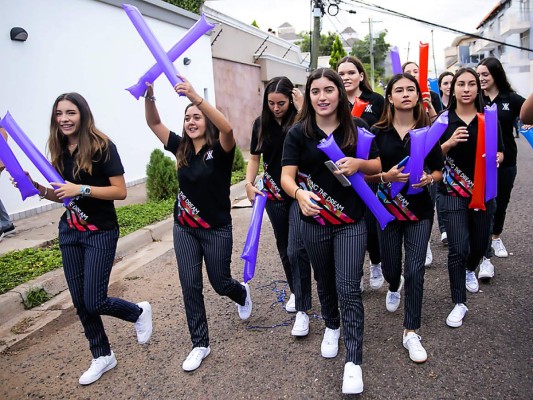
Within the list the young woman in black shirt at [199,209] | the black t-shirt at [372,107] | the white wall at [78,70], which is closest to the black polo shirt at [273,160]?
the young woman in black shirt at [199,209]

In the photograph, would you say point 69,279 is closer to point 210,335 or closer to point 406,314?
point 210,335

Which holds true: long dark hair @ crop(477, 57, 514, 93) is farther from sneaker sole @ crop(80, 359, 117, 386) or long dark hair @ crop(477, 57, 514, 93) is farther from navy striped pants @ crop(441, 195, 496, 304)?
sneaker sole @ crop(80, 359, 117, 386)

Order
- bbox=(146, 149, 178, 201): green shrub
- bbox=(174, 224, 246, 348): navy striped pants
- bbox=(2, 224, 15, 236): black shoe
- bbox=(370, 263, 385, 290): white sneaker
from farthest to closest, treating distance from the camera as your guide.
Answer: bbox=(146, 149, 178, 201): green shrub < bbox=(2, 224, 15, 236): black shoe < bbox=(370, 263, 385, 290): white sneaker < bbox=(174, 224, 246, 348): navy striped pants

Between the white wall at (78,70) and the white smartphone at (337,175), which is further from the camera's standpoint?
the white wall at (78,70)

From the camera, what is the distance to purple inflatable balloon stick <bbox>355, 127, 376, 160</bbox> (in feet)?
9.43

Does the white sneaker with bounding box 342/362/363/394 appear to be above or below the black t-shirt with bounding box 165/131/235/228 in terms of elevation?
below

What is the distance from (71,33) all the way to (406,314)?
866 centimetres

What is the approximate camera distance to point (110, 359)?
339 cm

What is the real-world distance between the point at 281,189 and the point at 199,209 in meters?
0.75

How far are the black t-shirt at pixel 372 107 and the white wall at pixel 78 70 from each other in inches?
241

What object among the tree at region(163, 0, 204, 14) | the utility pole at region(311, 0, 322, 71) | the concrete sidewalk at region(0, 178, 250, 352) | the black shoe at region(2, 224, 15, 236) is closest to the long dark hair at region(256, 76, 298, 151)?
the concrete sidewalk at region(0, 178, 250, 352)

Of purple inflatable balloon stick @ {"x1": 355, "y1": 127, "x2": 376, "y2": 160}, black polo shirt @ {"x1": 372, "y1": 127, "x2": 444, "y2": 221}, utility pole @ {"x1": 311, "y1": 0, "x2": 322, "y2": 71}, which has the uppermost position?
utility pole @ {"x1": 311, "y1": 0, "x2": 322, "y2": 71}

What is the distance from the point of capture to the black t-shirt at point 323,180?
2.91 meters

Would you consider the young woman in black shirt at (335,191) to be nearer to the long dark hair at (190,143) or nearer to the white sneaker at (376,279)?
the long dark hair at (190,143)
